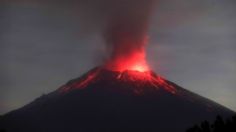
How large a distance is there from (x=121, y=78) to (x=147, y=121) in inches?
848

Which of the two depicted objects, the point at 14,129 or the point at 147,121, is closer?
the point at 14,129

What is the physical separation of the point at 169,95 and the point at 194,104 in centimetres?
1026

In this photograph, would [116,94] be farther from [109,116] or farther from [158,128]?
[158,128]

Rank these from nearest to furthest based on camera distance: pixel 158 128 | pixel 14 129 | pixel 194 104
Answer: pixel 14 129, pixel 158 128, pixel 194 104

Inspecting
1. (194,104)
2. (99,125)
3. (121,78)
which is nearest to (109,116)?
(99,125)

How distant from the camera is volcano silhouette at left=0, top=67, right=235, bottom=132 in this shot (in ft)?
544

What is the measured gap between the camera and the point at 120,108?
174 m

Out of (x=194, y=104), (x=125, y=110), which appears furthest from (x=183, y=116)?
(x=125, y=110)

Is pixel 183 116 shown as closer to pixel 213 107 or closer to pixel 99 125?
pixel 213 107

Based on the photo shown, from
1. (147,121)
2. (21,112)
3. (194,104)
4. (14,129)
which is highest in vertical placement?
(194,104)

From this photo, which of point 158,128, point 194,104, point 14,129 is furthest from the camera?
point 194,104

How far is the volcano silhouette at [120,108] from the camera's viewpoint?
166 m

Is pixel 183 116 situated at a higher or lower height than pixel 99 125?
higher

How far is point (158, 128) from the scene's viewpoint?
161500mm
